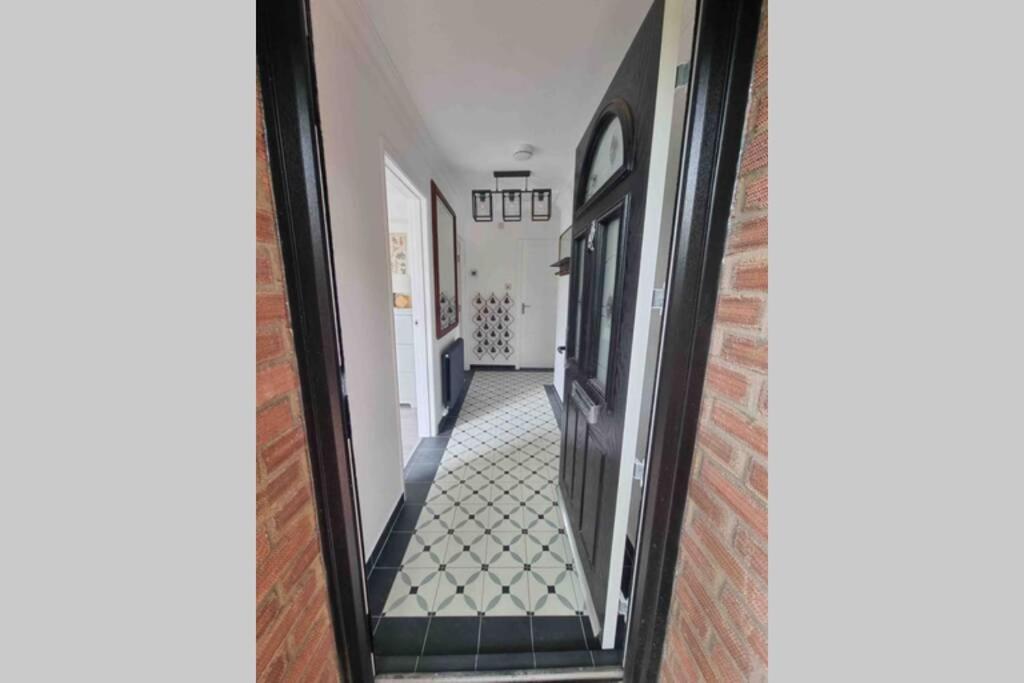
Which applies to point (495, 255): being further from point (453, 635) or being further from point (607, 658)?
point (607, 658)

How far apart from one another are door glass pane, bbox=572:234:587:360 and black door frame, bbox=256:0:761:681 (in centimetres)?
79

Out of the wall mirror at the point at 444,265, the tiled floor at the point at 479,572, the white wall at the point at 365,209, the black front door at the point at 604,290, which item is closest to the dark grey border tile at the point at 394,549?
the tiled floor at the point at 479,572

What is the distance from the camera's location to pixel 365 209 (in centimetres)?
150

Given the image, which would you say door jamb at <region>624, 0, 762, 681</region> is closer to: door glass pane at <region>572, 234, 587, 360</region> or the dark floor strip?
door glass pane at <region>572, 234, 587, 360</region>

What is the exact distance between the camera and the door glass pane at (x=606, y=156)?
1.18 metres

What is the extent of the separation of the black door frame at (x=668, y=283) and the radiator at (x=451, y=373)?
2136 mm

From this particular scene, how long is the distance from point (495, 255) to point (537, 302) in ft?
2.94

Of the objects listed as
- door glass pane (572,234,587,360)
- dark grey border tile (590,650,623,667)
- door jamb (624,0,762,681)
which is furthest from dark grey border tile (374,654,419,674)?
door glass pane (572,234,587,360)

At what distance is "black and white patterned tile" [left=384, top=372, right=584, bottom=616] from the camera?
146 cm

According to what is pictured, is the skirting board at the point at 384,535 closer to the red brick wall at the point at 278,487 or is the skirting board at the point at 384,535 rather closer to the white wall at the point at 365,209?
the white wall at the point at 365,209

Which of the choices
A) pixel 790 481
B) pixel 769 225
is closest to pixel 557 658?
pixel 790 481

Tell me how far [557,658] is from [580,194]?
195 cm

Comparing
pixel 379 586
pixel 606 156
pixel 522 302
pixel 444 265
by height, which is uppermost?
pixel 606 156

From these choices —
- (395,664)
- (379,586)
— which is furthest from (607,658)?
(379,586)
